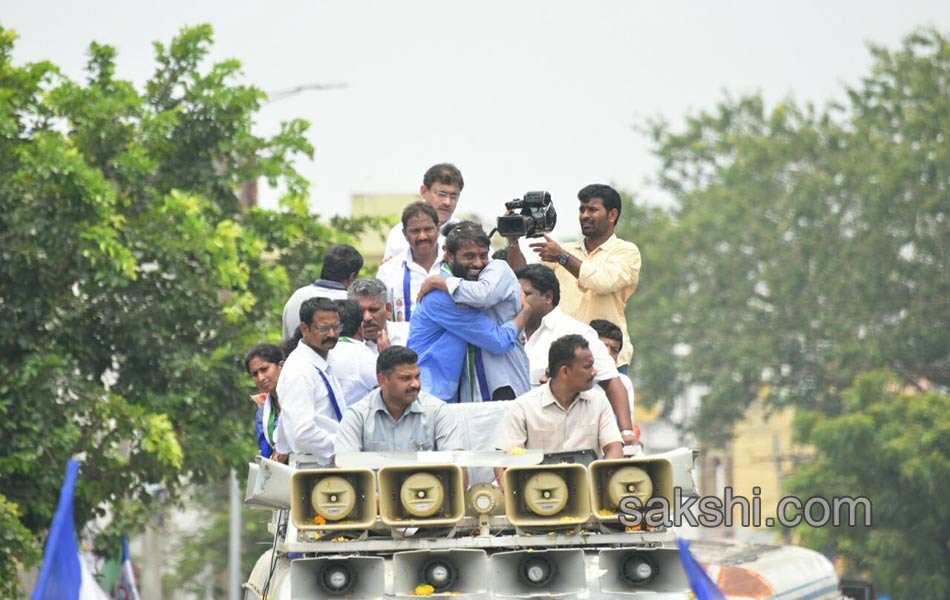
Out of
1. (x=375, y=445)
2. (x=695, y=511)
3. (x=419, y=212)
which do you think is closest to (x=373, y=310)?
(x=419, y=212)

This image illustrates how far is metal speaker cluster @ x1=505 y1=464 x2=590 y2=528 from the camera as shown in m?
9.23

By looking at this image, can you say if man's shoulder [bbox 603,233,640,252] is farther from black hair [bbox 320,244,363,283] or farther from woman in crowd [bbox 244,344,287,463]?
woman in crowd [bbox 244,344,287,463]

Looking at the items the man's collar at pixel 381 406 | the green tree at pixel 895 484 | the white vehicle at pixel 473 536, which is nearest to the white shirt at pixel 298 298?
the man's collar at pixel 381 406

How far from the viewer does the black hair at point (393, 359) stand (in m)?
9.90

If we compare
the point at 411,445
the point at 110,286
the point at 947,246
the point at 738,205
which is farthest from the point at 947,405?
the point at 411,445

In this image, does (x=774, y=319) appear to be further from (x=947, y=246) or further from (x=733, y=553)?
(x=733, y=553)

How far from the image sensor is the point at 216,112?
23.0 metres

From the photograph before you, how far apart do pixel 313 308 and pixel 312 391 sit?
0.49 m

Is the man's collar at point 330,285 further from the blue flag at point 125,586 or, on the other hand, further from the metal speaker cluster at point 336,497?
the blue flag at point 125,586

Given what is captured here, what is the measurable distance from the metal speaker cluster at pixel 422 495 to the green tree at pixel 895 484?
26.5 meters

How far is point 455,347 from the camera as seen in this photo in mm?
11008

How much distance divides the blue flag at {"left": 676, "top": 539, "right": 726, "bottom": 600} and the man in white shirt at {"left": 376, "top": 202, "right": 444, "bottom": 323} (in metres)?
3.85

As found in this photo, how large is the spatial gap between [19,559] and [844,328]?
2721 centimetres

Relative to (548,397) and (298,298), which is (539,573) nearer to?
(548,397)
